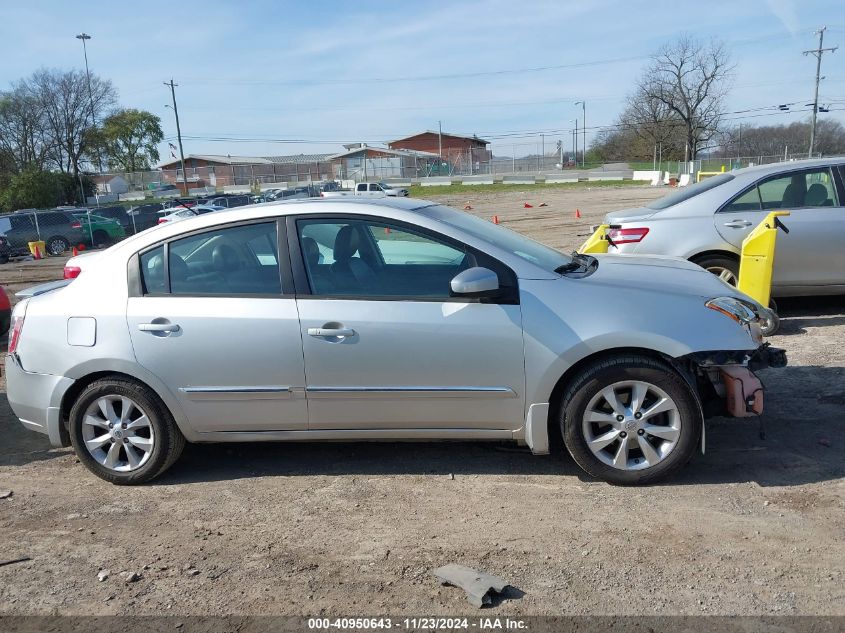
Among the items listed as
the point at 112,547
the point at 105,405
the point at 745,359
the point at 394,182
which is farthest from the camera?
the point at 394,182

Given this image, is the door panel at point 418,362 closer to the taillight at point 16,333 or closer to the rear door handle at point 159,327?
the rear door handle at point 159,327

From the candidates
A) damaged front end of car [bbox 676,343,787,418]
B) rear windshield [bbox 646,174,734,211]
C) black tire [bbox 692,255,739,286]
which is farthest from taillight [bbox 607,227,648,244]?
damaged front end of car [bbox 676,343,787,418]

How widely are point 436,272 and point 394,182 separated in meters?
59.8

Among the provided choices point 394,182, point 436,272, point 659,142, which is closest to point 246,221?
point 436,272

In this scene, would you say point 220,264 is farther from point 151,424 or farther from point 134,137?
point 134,137

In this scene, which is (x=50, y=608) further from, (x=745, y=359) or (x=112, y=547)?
(x=745, y=359)

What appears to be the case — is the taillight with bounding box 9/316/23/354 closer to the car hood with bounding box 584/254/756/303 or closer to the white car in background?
the white car in background

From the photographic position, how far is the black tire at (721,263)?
7441mm

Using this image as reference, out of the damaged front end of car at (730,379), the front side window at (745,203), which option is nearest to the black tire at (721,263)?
the front side window at (745,203)

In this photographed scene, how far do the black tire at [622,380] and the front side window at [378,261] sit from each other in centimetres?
70

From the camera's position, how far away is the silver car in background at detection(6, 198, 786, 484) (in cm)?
406

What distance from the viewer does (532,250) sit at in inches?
185

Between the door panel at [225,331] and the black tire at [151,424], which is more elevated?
the door panel at [225,331]

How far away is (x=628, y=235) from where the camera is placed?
759cm
